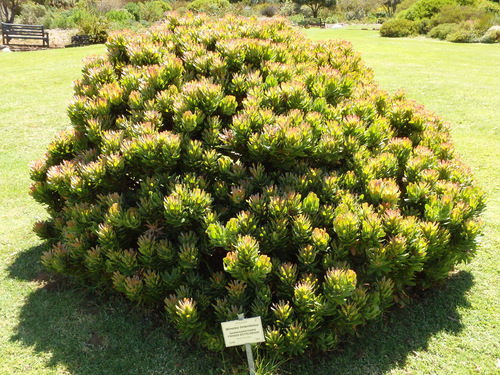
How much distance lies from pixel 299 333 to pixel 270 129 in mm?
1644

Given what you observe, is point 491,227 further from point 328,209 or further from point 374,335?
point 328,209

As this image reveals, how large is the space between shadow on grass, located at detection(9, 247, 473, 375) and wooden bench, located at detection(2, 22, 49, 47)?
2076 centimetres

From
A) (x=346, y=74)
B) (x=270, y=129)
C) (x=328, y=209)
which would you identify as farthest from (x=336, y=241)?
(x=346, y=74)

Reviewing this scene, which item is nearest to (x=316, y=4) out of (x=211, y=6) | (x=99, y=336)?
(x=211, y=6)

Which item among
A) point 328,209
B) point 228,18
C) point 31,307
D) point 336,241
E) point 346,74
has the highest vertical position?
point 228,18

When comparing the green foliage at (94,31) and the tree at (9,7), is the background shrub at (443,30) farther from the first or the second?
the tree at (9,7)

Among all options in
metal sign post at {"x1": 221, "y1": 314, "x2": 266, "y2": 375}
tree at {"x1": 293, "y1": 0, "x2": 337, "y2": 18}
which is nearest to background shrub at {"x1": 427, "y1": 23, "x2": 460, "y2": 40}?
tree at {"x1": 293, "y1": 0, "x2": 337, "y2": 18}

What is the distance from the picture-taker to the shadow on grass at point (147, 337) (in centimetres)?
359

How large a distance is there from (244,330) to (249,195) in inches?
45.9

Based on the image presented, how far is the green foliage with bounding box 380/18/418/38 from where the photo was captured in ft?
91.1

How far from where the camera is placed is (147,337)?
386cm

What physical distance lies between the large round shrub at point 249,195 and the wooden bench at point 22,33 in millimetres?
19950

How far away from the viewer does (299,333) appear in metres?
3.28

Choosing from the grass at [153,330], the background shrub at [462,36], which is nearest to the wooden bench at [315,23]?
the background shrub at [462,36]
